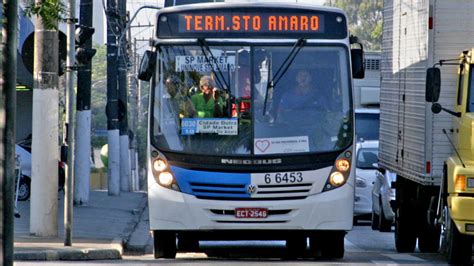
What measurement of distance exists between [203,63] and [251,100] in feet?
2.52

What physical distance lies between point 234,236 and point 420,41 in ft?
11.8

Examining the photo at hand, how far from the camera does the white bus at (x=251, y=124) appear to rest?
1555 cm

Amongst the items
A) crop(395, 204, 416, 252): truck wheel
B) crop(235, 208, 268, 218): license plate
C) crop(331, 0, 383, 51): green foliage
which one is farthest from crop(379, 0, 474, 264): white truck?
crop(331, 0, 383, 51): green foliage

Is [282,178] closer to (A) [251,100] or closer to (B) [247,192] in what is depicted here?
(B) [247,192]

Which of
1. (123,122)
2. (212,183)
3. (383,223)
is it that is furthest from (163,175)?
(123,122)

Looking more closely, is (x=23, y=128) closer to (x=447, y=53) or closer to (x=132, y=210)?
(x=132, y=210)

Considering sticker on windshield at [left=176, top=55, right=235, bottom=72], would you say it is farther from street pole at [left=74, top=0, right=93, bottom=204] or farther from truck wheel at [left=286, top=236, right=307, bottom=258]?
street pole at [left=74, top=0, right=93, bottom=204]

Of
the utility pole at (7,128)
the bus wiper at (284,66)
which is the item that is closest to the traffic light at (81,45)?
the bus wiper at (284,66)

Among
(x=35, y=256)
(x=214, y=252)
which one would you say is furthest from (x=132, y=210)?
(x=35, y=256)

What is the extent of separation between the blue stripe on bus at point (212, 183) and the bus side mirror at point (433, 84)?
2414 mm

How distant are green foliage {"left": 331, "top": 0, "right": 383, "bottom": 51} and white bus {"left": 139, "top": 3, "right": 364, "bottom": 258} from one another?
73.0m

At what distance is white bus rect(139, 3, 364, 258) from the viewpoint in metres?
15.6

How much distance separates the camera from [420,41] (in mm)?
16656

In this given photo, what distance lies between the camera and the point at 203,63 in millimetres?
15898
